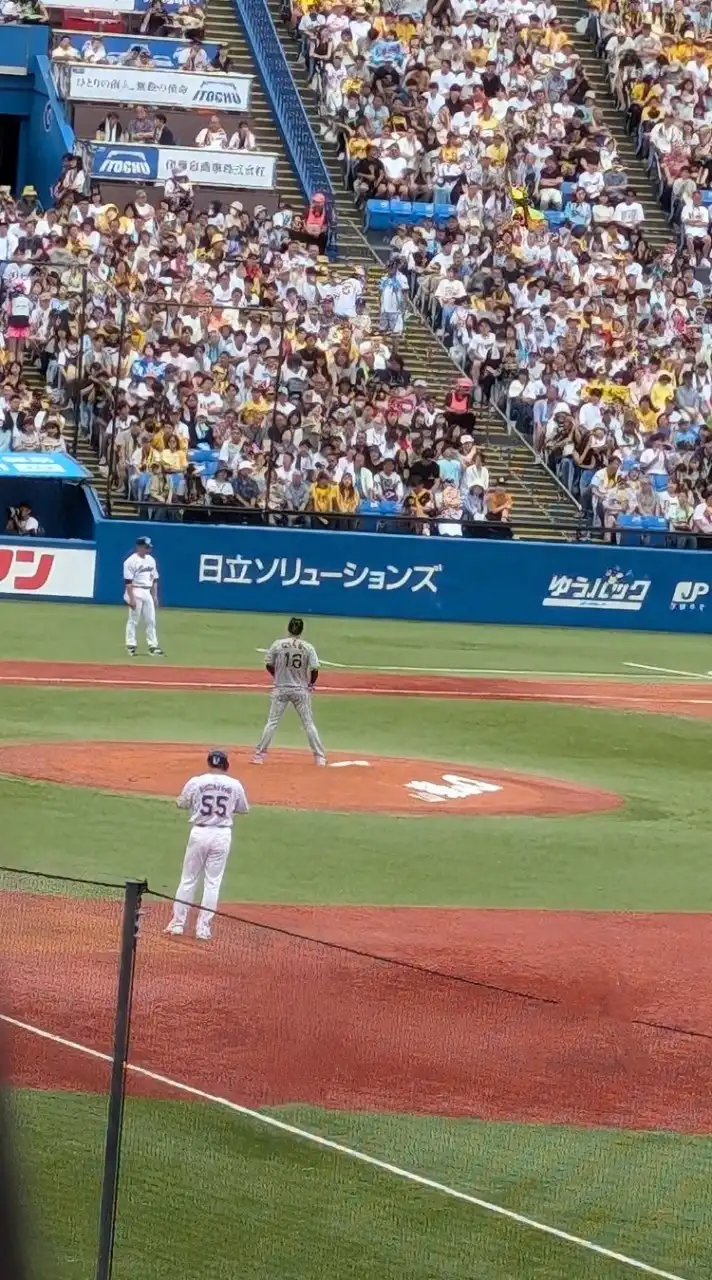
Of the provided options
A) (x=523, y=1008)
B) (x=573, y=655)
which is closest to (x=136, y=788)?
(x=523, y=1008)

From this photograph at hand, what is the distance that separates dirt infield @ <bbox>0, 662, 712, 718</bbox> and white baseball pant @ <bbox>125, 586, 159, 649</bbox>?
1.79 feet

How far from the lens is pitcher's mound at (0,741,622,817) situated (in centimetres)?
1836

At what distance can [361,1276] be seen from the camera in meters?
7.44

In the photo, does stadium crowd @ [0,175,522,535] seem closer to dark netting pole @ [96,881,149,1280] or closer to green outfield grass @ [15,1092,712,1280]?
→ green outfield grass @ [15,1092,712,1280]

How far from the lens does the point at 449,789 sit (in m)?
19.4

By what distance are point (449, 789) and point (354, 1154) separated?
10936 millimetres

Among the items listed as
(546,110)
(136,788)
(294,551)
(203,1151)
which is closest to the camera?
(203,1151)

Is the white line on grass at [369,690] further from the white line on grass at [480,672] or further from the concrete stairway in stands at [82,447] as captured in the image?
the concrete stairway in stands at [82,447]

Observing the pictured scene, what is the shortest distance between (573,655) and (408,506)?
14.2 feet

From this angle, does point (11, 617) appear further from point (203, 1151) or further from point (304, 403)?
point (203, 1151)

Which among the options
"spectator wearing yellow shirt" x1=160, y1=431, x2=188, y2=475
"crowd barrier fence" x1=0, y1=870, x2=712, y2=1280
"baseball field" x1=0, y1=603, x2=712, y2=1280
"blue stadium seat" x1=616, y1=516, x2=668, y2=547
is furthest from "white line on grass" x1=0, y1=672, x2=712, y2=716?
"crowd barrier fence" x1=0, y1=870, x2=712, y2=1280

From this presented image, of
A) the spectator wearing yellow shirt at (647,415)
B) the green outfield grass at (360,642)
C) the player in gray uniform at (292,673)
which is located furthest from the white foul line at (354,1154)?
the spectator wearing yellow shirt at (647,415)

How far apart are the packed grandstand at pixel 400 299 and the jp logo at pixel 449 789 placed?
11.8 m

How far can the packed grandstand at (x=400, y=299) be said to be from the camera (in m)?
31.6
